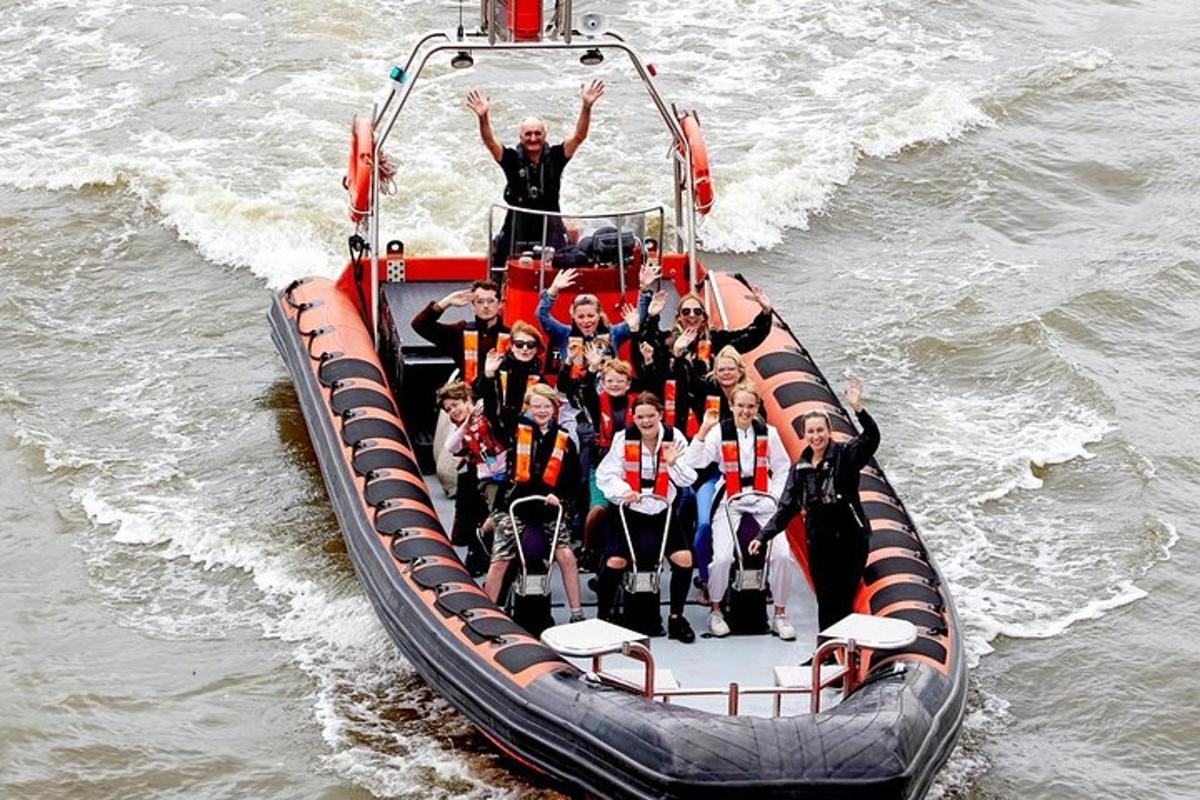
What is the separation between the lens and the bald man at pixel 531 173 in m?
8.29

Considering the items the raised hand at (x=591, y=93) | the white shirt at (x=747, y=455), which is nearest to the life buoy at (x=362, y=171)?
the raised hand at (x=591, y=93)

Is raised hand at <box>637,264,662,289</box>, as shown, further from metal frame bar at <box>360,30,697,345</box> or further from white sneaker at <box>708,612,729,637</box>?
white sneaker at <box>708,612,729,637</box>

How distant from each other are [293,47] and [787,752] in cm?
954

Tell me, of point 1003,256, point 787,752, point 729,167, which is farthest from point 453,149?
point 787,752

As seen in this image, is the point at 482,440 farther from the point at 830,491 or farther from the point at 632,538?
the point at 830,491

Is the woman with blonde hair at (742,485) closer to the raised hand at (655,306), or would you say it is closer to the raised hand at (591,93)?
the raised hand at (655,306)

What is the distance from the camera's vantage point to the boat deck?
20.8 ft

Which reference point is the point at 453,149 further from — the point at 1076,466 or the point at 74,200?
the point at 1076,466

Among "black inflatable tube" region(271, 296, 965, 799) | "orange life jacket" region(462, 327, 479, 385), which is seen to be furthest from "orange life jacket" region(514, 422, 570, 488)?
"orange life jacket" region(462, 327, 479, 385)

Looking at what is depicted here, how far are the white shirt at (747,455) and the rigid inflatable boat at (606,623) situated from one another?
1.31 ft

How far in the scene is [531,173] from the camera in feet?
28.0

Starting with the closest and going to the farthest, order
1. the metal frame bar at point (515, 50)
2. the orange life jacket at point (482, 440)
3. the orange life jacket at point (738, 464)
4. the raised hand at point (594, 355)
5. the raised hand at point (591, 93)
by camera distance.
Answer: the orange life jacket at point (738, 464), the orange life jacket at point (482, 440), the raised hand at point (594, 355), the metal frame bar at point (515, 50), the raised hand at point (591, 93)

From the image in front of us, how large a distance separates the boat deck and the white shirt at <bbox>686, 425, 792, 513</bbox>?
445 millimetres

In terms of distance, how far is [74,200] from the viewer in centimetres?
1219
